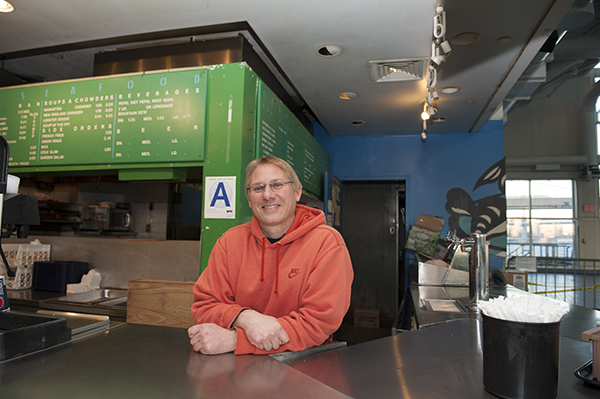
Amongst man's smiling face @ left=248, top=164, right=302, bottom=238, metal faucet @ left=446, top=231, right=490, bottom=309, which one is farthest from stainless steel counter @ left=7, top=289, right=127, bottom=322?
metal faucet @ left=446, top=231, right=490, bottom=309

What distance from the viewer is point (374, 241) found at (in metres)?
6.60

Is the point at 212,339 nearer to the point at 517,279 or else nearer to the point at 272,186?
the point at 272,186

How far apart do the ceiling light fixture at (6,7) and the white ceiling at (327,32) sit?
0.05 metres

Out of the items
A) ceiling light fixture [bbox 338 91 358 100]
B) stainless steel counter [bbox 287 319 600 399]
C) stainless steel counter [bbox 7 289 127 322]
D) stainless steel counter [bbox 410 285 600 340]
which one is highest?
ceiling light fixture [bbox 338 91 358 100]

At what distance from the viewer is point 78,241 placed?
328 centimetres

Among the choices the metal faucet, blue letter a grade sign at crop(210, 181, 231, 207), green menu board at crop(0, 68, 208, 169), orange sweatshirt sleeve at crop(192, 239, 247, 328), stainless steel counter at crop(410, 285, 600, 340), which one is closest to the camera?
orange sweatshirt sleeve at crop(192, 239, 247, 328)

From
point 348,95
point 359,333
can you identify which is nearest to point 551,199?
point 359,333

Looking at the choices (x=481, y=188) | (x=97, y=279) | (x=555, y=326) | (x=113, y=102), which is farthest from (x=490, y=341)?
(x=481, y=188)

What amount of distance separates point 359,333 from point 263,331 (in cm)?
490

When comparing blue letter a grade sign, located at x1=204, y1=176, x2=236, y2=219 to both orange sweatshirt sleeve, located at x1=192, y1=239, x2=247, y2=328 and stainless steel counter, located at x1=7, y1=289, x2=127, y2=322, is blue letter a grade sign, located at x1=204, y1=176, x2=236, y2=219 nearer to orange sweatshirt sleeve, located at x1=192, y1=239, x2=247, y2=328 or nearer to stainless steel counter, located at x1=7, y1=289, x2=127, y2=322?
orange sweatshirt sleeve, located at x1=192, y1=239, x2=247, y2=328

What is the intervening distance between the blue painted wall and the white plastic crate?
403 cm

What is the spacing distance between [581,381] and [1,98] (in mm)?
4192

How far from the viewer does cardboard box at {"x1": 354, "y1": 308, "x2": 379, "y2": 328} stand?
6137mm

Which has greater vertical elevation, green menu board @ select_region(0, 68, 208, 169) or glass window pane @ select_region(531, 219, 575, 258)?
green menu board @ select_region(0, 68, 208, 169)
